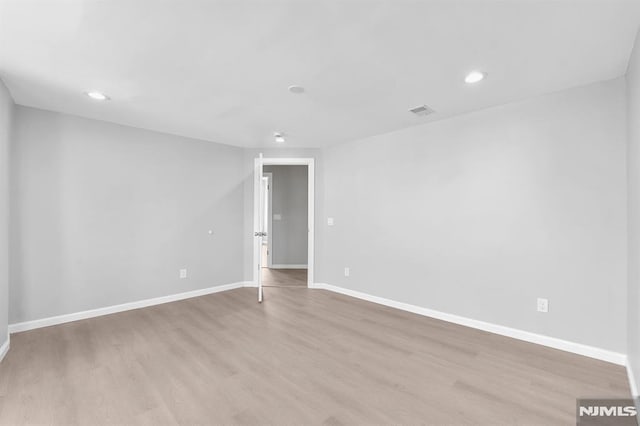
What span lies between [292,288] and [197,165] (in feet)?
8.34

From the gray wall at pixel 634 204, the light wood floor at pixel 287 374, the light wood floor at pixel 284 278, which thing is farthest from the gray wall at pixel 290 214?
the gray wall at pixel 634 204

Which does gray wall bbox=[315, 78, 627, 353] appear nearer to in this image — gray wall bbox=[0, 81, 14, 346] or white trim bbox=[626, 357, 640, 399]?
white trim bbox=[626, 357, 640, 399]

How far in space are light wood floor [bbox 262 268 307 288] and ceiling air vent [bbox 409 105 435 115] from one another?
Answer: 3.34 metres

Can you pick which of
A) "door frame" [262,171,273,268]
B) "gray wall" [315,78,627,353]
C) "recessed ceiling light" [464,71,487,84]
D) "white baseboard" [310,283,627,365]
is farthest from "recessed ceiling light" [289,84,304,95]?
"door frame" [262,171,273,268]

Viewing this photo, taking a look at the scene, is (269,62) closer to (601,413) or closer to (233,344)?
(233,344)

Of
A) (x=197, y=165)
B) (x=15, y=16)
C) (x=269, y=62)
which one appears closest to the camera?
(x=15, y=16)

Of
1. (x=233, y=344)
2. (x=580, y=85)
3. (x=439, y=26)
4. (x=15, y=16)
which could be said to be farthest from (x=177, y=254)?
(x=580, y=85)

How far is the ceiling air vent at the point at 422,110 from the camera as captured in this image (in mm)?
3139

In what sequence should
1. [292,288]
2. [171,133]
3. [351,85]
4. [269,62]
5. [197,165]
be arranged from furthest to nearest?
[292,288] < [197,165] < [171,133] < [351,85] < [269,62]

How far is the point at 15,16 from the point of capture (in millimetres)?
1695

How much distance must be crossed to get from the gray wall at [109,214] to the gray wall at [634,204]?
4706 millimetres

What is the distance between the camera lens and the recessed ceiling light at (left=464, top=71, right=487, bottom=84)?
92.8 inches

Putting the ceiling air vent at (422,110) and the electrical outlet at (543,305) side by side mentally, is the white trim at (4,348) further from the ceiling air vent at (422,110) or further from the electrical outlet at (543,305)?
the electrical outlet at (543,305)

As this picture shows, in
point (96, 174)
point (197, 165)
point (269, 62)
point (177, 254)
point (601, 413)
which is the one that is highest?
point (269, 62)
